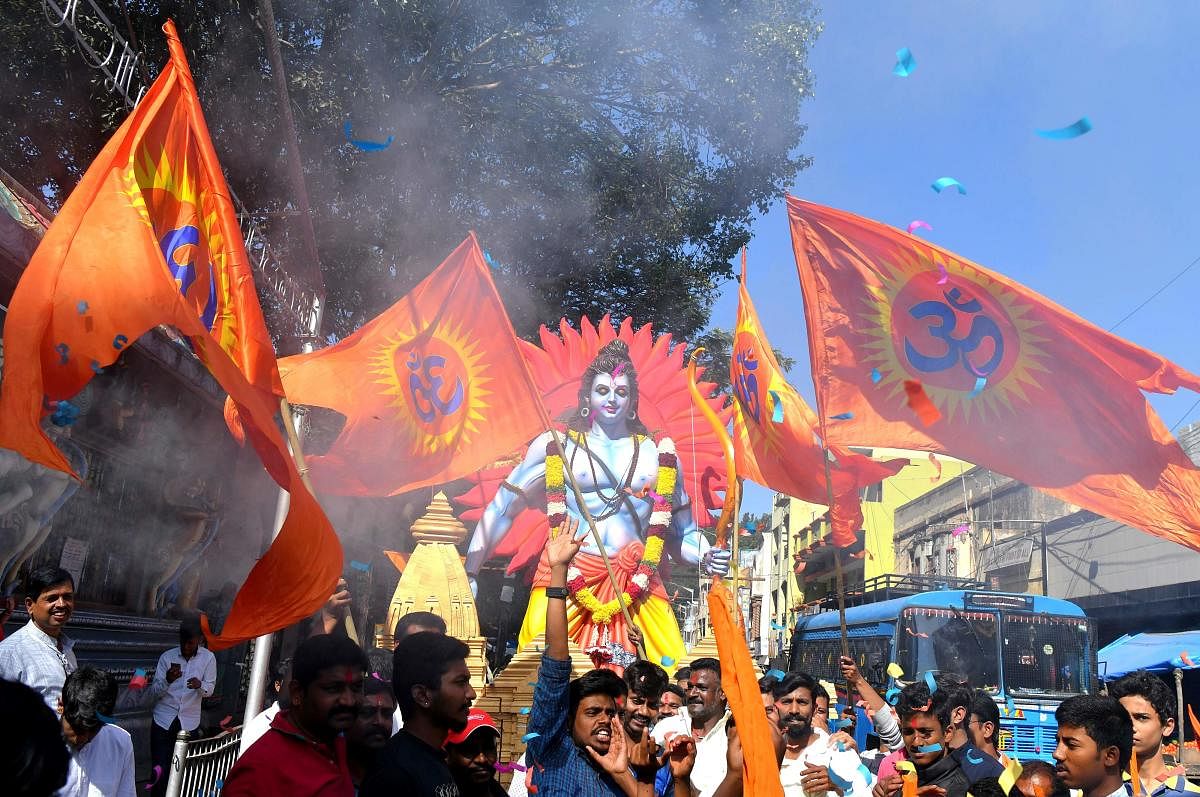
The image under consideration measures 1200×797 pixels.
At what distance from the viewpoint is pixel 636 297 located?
15.6 meters

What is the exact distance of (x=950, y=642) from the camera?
12859mm

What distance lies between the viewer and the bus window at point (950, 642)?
1266 cm

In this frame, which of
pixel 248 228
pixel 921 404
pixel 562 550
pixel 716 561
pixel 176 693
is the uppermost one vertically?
pixel 248 228

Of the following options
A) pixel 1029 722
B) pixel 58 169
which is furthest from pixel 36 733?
pixel 1029 722

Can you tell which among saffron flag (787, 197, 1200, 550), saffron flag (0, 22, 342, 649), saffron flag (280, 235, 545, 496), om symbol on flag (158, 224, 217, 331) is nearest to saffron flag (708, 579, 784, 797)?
saffron flag (0, 22, 342, 649)

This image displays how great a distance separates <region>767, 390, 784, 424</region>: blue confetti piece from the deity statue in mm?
1336

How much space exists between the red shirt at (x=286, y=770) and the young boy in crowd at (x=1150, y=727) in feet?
8.59

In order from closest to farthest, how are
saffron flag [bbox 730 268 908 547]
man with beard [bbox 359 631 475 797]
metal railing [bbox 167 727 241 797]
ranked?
1. man with beard [bbox 359 631 475 797]
2. metal railing [bbox 167 727 241 797]
3. saffron flag [bbox 730 268 908 547]

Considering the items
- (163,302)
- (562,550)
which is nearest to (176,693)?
(163,302)

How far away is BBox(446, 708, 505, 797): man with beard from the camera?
3025 mm

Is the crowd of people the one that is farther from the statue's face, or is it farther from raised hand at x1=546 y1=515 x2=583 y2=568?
the statue's face

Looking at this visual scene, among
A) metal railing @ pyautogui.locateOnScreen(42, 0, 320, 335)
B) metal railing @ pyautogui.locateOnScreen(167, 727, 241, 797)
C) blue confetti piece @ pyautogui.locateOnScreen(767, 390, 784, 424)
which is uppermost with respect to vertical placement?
metal railing @ pyautogui.locateOnScreen(42, 0, 320, 335)

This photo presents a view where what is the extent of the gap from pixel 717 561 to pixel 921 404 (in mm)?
2438

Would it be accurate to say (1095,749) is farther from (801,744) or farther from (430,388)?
(430,388)
